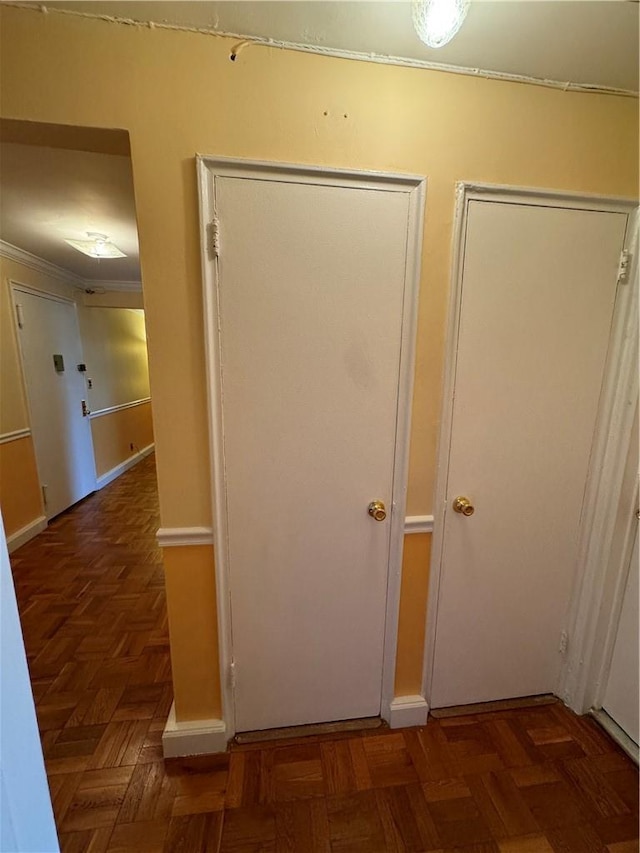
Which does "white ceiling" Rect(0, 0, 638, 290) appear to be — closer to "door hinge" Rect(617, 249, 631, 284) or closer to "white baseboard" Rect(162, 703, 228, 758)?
"door hinge" Rect(617, 249, 631, 284)

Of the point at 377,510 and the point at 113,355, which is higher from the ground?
the point at 113,355

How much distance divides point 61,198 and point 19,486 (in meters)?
2.16

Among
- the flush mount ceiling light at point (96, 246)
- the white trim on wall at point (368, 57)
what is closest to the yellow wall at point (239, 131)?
the white trim on wall at point (368, 57)

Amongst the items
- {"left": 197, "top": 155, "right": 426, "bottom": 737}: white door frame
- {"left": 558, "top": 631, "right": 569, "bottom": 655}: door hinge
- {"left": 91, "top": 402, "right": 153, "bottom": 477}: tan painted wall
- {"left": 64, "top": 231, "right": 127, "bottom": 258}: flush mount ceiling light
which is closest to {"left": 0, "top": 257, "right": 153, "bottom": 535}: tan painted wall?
{"left": 91, "top": 402, "right": 153, "bottom": 477}: tan painted wall

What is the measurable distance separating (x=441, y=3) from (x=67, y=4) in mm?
900

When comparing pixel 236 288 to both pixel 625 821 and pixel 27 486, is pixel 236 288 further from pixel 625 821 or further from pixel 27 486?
pixel 27 486

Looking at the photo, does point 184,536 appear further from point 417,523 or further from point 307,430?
point 417,523

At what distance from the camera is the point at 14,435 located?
269cm

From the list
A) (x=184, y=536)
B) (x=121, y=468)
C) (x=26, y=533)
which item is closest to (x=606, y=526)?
(x=184, y=536)

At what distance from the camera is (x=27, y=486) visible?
2.83 m

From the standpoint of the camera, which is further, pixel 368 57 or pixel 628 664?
pixel 628 664

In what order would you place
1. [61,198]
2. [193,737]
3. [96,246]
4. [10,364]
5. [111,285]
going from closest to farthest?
1. [193,737]
2. [61,198]
3. [96,246]
4. [10,364]
5. [111,285]

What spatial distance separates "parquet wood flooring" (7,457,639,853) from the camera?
104 cm

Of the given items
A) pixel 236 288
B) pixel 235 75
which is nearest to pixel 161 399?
pixel 236 288
